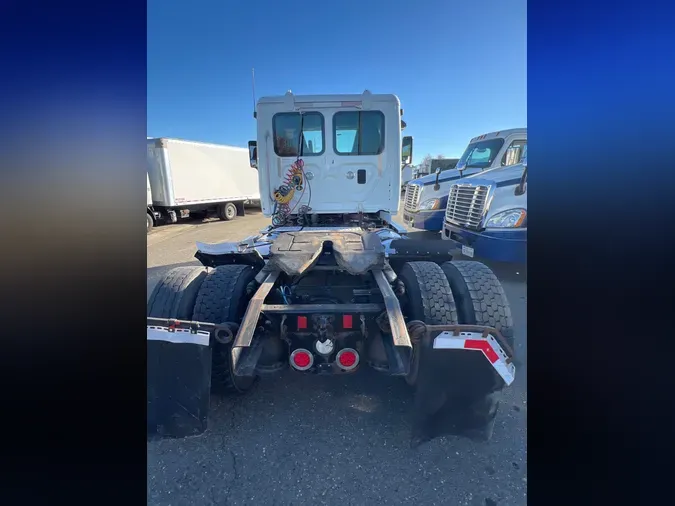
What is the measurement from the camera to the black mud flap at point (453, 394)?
198cm

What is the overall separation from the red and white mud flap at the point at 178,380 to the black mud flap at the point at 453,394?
138 centimetres

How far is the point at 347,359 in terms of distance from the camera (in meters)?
2.04

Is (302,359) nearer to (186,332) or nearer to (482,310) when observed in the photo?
(186,332)

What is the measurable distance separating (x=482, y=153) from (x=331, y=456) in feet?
25.9

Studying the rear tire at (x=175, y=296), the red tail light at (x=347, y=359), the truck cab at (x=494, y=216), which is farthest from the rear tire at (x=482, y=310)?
the truck cab at (x=494, y=216)

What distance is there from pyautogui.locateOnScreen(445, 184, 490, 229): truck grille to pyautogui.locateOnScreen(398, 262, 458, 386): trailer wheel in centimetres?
381

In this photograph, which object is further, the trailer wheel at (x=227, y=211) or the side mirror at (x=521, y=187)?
the trailer wheel at (x=227, y=211)

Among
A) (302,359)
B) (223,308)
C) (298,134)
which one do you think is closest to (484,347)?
(302,359)

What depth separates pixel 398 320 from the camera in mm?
1887

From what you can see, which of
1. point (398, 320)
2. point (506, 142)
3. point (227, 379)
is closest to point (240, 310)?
point (227, 379)

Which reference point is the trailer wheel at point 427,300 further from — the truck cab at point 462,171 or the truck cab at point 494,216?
the truck cab at point 462,171

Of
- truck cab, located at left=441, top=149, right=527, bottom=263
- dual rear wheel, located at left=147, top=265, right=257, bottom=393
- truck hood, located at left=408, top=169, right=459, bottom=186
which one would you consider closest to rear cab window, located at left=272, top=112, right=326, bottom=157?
dual rear wheel, located at left=147, top=265, right=257, bottom=393
